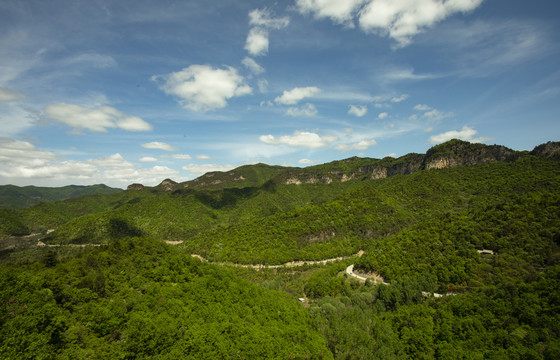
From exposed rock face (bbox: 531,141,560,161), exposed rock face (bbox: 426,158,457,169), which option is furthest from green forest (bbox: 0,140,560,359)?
exposed rock face (bbox: 426,158,457,169)

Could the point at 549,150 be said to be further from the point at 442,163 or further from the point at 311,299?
the point at 311,299

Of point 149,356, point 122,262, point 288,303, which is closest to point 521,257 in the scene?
point 288,303

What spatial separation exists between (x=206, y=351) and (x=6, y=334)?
19590mm

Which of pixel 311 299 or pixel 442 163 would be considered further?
pixel 442 163

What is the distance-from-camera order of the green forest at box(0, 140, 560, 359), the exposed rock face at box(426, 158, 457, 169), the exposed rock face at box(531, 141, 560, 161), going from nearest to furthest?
1. the green forest at box(0, 140, 560, 359)
2. the exposed rock face at box(531, 141, 560, 161)
3. the exposed rock face at box(426, 158, 457, 169)

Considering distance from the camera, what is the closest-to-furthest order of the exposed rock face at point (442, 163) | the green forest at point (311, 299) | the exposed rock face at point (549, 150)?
the green forest at point (311, 299) → the exposed rock face at point (549, 150) → the exposed rock face at point (442, 163)

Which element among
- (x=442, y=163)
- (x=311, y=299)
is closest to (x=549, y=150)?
(x=442, y=163)

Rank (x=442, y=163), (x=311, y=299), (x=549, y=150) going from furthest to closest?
(x=442, y=163) → (x=549, y=150) → (x=311, y=299)

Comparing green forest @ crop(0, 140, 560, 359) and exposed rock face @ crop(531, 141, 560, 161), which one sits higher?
exposed rock face @ crop(531, 141, 560, 161)

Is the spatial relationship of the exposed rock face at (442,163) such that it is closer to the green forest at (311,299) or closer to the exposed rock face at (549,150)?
the exposed rock face at (549,150)

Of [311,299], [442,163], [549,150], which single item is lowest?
[311,299]

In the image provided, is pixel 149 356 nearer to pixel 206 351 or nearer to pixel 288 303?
pixel 206 351

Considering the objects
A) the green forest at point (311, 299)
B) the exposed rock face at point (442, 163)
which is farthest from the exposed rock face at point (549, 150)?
the green forest at point (311, 299)

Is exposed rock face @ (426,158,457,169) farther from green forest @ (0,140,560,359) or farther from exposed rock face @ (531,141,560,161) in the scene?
green forest @ (0,140,560,359)
